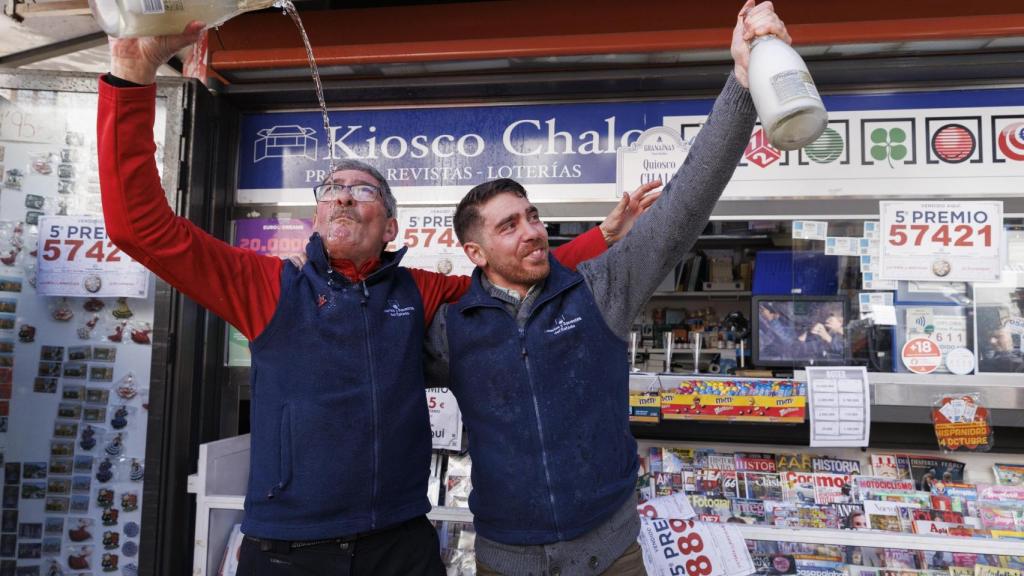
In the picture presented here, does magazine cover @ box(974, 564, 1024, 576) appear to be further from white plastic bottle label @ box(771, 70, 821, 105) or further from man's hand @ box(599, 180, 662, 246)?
white plastic bottle label @ box(771, 70, 821, 105)

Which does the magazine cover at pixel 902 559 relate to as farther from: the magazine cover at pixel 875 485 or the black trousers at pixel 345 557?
the black trousers at pixel 345 557

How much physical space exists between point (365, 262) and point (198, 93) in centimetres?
183

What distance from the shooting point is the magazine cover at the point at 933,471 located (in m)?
2.83

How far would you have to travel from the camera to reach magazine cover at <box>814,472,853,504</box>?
2.78m

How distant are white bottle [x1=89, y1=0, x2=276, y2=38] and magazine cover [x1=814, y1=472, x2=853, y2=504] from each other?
2.75 metres

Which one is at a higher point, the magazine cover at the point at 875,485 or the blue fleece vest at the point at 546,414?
the blue fleece vest at the point at 546,414

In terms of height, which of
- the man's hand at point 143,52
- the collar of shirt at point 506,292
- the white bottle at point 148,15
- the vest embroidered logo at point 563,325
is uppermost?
the white bottle at point 148,15

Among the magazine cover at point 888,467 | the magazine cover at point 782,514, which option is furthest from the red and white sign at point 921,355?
the magazine cover at point 782,514

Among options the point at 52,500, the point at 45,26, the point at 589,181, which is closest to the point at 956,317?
the point at 589,181

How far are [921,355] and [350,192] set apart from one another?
2.55m

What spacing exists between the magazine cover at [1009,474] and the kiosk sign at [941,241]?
2.57 ft

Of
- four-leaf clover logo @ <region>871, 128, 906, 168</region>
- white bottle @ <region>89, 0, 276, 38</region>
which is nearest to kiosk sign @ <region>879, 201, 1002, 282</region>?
four-leaf clover logo @ <region>871, 128, 906, 168</region>

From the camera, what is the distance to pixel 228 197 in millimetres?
3363

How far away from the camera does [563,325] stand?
165 cm
